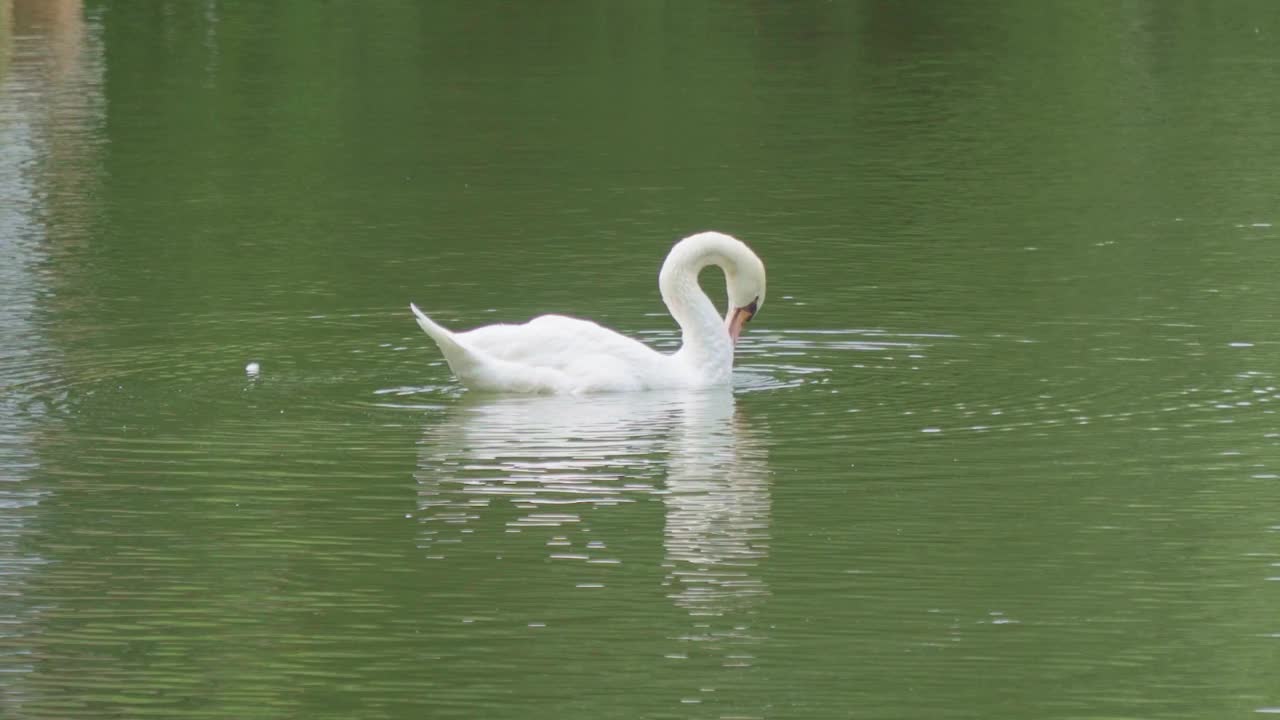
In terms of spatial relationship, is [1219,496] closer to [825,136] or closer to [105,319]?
[105,319]

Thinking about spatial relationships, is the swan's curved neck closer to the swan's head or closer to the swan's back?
the swan's head

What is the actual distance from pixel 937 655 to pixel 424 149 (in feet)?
61.2

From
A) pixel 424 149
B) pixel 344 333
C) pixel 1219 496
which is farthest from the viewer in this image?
pixel 424 149

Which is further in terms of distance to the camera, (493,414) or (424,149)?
(424,149)

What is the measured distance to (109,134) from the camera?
92.5 ft

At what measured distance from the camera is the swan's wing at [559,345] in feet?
43.5

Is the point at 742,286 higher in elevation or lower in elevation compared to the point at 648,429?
higher

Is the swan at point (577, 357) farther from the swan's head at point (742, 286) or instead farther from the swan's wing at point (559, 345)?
the swan's head at point (742, 286)

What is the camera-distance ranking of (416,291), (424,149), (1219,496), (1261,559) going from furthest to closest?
1. (424,149)
2. (416,291)
3. (1219,496)
4. (1261,559)

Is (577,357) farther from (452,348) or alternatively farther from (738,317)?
(738,317)

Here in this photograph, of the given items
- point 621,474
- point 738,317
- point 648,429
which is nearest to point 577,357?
point 648,429

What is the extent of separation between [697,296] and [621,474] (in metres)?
2.86

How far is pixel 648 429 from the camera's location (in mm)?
12359

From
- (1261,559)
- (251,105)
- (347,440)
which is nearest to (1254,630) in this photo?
(1261,559)
